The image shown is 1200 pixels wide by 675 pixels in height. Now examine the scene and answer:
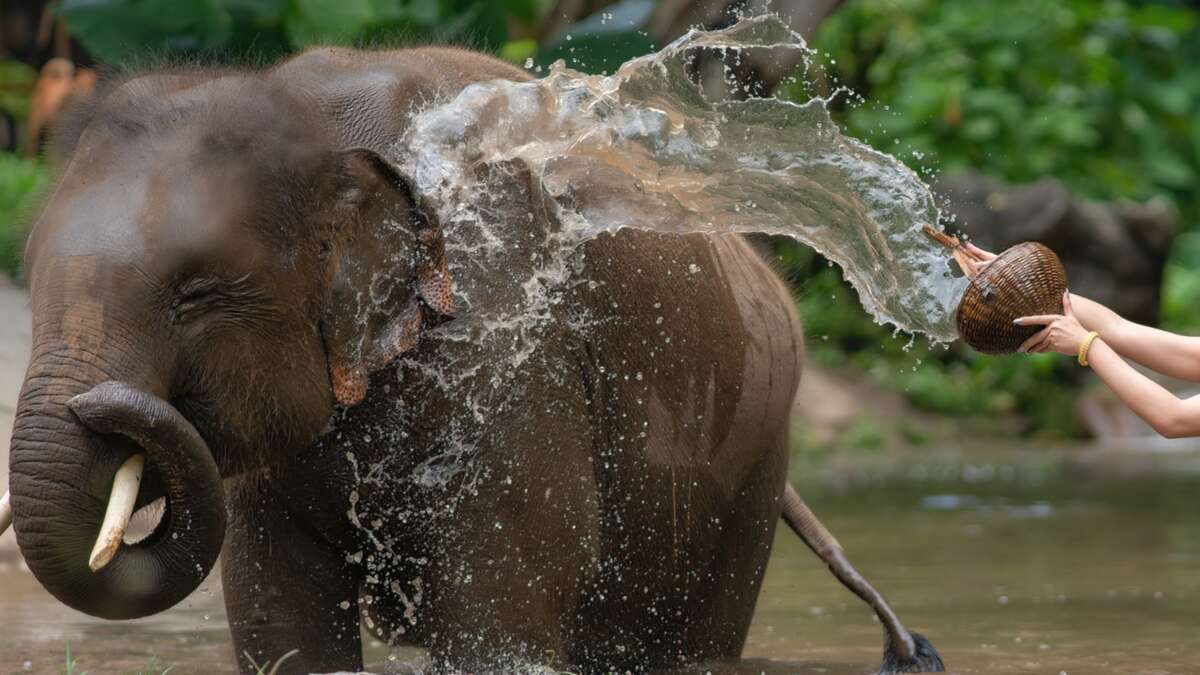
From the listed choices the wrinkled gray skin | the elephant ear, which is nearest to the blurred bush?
the wrinkled gray skin

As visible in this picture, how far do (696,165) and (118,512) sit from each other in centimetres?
179

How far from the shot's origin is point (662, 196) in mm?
4809

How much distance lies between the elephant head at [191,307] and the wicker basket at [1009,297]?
114 cm

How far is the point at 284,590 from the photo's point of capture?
472cm

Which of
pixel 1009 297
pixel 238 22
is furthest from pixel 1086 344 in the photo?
pixel 238 22

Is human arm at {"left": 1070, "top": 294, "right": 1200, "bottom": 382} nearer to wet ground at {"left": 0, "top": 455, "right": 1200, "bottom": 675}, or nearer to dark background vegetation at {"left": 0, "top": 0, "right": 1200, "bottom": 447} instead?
wet ground at {"left": 0, "top": 455, "right": 1200, "bottom": 675}

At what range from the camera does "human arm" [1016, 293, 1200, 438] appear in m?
4.38

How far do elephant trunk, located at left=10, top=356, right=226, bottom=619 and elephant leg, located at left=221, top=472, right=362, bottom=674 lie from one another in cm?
77

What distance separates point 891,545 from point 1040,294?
15.3 ft

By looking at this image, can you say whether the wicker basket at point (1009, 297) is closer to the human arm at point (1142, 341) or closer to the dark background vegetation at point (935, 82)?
the human arm at point (1142, 341)

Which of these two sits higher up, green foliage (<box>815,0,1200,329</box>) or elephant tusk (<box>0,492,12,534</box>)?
elephant tusk (<box>0,492,12,534</box>)

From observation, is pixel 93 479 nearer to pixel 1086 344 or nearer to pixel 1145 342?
pixel 1086 344

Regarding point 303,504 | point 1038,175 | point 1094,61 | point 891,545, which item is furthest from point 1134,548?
point 1094,61

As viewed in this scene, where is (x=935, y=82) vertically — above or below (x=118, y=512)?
below
